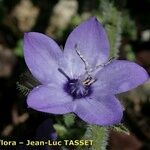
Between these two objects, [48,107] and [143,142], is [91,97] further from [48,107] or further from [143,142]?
[143,142]

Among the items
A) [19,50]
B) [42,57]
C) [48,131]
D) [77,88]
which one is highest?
[42,57]

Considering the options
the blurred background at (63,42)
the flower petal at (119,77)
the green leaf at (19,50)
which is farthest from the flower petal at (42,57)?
the green leaf at (19,50)

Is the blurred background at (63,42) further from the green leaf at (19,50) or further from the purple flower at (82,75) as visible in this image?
the purple flower at (82,75)

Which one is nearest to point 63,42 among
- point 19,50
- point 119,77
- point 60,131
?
point 19,50

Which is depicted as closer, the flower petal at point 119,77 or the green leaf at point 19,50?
the flower petal at point 119,77

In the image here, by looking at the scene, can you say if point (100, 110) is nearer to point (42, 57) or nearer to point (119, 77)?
point (119, 77)

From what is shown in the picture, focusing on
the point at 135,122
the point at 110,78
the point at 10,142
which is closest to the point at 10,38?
the point at 135,122
